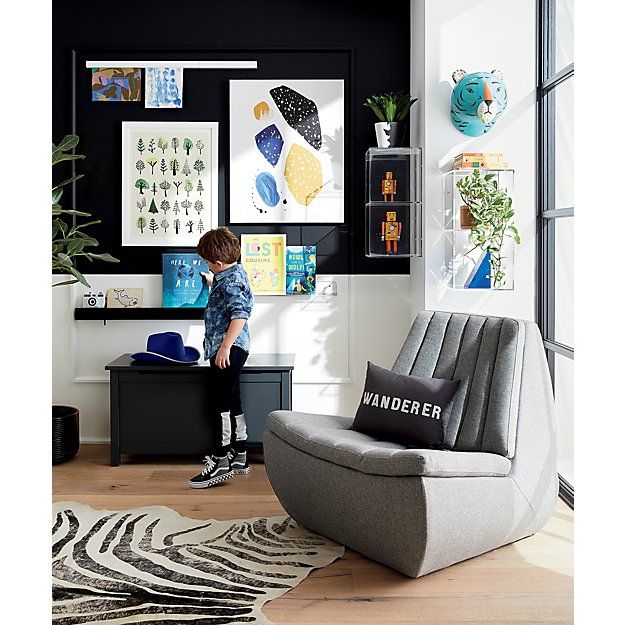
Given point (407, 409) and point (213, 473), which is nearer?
point (407, 409)

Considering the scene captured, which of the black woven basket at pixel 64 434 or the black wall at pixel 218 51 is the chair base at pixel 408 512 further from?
the black wall at pixel 218 51

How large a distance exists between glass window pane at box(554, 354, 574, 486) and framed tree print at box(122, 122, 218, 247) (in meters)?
2.16

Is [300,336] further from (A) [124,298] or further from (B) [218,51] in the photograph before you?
(B) [218,51]

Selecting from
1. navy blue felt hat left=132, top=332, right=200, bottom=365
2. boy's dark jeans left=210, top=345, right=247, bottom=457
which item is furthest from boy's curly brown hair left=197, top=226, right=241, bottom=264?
navy blue felt hat left=132, top=332, right=200, bottom=365

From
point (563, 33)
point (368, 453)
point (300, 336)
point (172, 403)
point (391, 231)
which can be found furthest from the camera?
point (300, 336)

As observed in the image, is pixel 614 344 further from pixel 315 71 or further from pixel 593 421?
pixel 315 71

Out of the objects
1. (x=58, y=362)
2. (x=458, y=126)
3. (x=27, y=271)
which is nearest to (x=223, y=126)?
Answer: (x=458, y=126)

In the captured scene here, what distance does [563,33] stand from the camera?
3746 mm

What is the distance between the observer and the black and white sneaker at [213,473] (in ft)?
12.3

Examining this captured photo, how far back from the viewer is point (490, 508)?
104 inches

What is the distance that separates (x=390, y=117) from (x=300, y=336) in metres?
1.39

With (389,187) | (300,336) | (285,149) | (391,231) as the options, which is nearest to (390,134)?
(389,187)

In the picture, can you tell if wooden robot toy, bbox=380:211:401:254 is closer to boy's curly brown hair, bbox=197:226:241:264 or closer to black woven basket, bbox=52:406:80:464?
boy's curly brown hair, bbox=197:226:241:264

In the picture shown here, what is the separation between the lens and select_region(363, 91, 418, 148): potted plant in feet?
14.0
